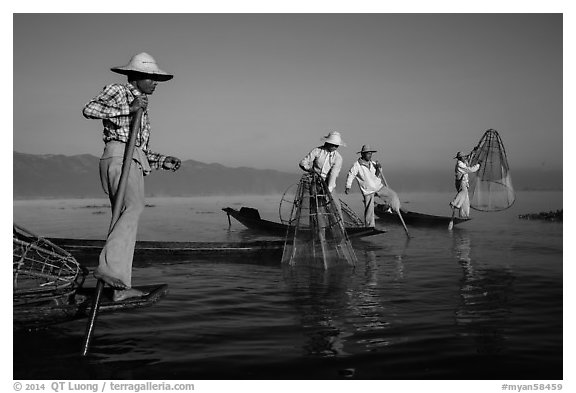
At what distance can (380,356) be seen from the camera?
383 cm

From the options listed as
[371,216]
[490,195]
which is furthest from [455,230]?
[371,216]

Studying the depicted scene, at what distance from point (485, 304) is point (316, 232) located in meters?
3.91

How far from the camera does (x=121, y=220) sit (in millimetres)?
Result: 4125

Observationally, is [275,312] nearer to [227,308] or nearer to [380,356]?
[227,308]

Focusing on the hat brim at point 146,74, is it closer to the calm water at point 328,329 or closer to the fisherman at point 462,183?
the calm water at point 328,329

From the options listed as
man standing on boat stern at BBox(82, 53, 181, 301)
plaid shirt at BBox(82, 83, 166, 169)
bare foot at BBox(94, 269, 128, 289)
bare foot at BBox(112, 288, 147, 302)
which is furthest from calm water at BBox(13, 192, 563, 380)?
plaid shirt at BBox(82, 83, 166, 169)

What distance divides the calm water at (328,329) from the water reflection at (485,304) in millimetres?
19

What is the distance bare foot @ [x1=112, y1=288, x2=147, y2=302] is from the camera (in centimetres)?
441

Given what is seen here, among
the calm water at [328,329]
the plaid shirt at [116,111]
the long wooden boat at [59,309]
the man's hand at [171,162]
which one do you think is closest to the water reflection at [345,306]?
the calm water at [328,329]

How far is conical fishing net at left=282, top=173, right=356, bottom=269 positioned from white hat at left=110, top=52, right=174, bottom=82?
4491 mm

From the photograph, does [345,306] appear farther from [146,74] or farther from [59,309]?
[146,74]

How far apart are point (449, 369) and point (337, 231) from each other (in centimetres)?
544

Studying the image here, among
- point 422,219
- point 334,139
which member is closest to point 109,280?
point 334,139

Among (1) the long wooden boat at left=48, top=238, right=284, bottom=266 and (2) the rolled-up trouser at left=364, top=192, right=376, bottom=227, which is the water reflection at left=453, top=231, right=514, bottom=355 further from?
(2) the rolled-up trouser at left=364, top=192, right=376, bottom=227
